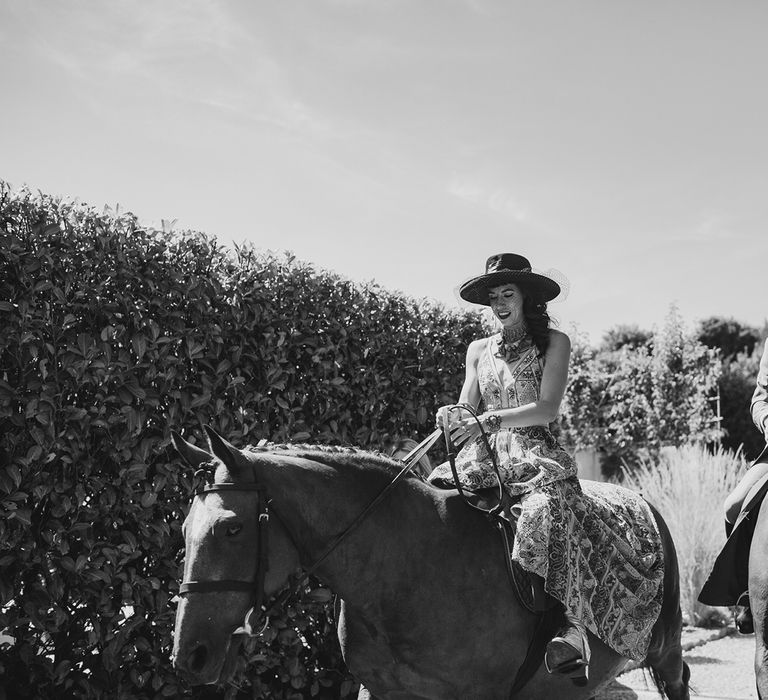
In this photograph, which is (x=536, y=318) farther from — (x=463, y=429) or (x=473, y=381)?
(x=463, y=429)

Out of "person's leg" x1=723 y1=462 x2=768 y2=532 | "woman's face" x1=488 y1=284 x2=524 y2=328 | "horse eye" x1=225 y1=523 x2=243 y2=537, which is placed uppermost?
"woman's face" x1=488 y1=284 x2=524 y2=328

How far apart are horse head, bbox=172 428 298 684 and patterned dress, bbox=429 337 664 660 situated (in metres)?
1.15

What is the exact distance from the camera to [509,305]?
391cm

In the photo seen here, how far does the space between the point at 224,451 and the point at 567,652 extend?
161cm

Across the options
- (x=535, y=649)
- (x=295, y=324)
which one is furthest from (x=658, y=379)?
(x=535, y=649)

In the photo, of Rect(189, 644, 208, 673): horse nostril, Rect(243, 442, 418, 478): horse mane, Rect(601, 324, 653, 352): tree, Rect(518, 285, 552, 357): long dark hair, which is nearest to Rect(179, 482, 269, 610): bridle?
Rect(189, 644, 208, 673): horse nostril

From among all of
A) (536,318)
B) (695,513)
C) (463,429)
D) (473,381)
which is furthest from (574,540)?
(695,513)

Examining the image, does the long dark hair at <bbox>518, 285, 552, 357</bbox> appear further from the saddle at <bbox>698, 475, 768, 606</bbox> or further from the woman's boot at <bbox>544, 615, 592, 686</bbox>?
the woman's boot at <bbox>544, 615, 592, 686</bbox>

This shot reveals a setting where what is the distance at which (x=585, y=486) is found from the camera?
4.16 metres

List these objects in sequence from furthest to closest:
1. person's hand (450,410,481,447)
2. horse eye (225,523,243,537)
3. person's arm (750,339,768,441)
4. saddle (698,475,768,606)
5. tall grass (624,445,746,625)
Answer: tall grass (624,445,746,625)
person's arm (750,339,768,441)
saddle (698,475,768,606)
person's hand (450,410,481,447)
horse eye (225,523,243,537)

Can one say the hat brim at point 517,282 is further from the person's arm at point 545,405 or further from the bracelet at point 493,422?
the bracelet at point 493,422

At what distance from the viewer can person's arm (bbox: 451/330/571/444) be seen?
3.41 metres

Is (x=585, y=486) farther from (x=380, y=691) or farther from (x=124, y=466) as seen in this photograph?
(x=124, y=466)

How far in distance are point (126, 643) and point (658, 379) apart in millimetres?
12596
